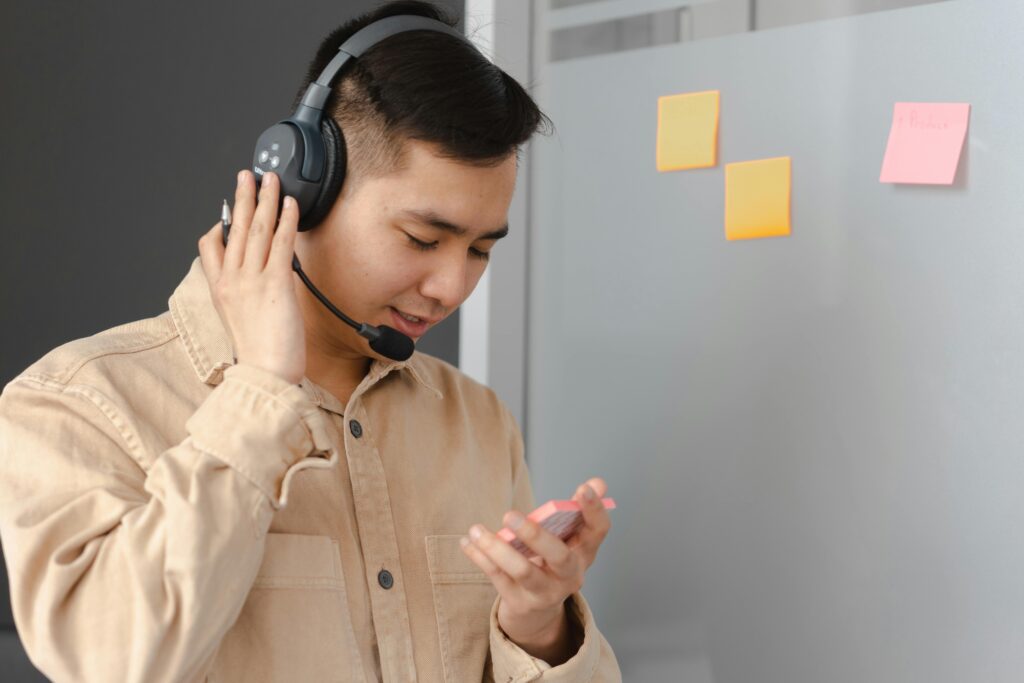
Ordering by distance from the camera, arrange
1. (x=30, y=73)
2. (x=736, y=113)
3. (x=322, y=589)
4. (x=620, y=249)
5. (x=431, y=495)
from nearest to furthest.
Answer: (x=322, y=589) → (x=431, y=495) → (x=736, y=113) → (x=620, y=249) → (x=30, y=73)

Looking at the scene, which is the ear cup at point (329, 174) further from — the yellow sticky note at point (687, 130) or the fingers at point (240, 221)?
the yellow sticky note at point (687, 130)

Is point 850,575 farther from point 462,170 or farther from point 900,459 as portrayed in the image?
point 462,170

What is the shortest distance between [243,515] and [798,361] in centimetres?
78

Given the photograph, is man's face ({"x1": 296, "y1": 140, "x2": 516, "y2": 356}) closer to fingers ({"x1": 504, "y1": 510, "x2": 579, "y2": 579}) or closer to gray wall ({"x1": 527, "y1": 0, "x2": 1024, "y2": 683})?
fingers ({"x1": 504, "y1": 510, "x2": 579, "y2": 579})

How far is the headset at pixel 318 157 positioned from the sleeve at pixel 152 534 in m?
0.16

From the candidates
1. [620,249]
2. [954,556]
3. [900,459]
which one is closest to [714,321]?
[620,249]

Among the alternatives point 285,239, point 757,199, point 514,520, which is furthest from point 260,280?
point 757,199

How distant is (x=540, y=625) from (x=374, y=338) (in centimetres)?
35

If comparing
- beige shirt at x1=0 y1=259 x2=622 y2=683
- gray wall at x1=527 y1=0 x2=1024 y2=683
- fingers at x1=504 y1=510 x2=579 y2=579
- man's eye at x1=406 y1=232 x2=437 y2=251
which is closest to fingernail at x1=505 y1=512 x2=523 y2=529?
fingers at x1=504 y1=510 x2=579 y2=579

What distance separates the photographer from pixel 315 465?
41.5 inches

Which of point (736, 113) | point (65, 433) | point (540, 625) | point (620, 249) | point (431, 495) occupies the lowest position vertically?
point (540, 625)

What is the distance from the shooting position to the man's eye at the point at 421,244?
1.18 meters

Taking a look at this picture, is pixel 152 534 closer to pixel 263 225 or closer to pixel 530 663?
pixel 263 225

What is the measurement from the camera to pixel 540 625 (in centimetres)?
125
